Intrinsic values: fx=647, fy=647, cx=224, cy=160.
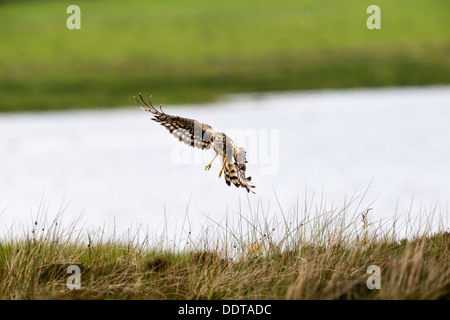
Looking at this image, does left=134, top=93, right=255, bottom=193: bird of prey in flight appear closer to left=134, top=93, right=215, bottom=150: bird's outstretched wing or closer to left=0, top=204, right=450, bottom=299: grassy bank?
left=134, top=93, right=215, bottom=150: bird's outstretched wing

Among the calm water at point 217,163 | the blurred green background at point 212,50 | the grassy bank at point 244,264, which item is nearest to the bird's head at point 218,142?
the calm water at point 217,163

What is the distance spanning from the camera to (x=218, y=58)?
3209 cm

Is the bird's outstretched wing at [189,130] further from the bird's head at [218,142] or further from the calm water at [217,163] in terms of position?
the calm water at [217,163]

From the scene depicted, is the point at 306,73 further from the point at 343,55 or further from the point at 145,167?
the point at 145,167

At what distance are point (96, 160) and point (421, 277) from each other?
35.6 feet

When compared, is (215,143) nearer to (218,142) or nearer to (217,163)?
(218,142)

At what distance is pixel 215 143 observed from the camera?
4.97 metres

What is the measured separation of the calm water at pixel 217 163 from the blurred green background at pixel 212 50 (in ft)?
10.1

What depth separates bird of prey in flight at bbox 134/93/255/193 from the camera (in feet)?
16.4

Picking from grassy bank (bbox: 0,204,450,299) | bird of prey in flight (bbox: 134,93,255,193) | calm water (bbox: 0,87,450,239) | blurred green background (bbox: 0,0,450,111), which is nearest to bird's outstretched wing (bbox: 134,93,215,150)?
bird of prey in flight (bbox: 134,93,255,193)

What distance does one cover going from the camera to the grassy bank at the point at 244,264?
16.2ft

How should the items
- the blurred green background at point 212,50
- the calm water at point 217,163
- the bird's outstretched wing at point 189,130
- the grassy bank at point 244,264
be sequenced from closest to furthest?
1. the grassy bank at point 244,264
2. the bird's outstretched wing at point 189,130
3. the calm water at point 217,163
4. the blurred green background at point 212,50

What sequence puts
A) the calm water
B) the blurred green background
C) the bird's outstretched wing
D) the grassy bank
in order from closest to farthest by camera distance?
the grassy bank, the bird's outstretched wing, the calm water, the blurred green background

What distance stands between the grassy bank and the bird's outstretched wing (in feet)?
3.10
